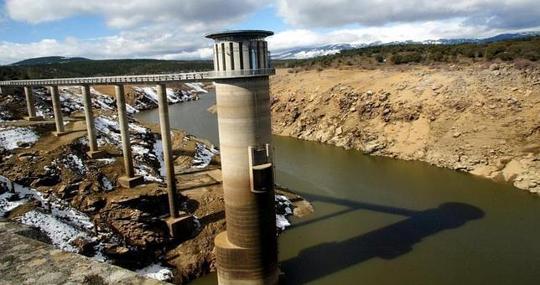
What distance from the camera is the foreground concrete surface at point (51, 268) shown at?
438cm

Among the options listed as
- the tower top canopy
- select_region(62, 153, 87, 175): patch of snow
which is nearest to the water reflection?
the tower top canopy

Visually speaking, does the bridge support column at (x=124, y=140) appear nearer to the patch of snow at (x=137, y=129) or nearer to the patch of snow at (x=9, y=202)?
the patch of snow at (x=9, y=202)

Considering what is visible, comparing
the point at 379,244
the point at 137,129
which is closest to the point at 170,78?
the point at 379,244

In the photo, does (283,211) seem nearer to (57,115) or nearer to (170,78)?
(170,78)

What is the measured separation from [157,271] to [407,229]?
15598 millimetres

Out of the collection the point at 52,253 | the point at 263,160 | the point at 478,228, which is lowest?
the point at 478,228

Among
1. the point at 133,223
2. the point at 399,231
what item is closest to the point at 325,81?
the point at 399,231

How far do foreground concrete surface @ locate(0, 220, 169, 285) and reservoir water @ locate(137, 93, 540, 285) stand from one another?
58.1 ft

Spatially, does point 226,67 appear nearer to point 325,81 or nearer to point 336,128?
point 336,128

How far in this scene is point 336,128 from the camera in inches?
2084

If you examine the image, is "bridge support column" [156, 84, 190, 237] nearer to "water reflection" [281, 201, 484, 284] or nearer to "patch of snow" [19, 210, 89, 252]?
"patch of snow" [19, 210, 89, 252]

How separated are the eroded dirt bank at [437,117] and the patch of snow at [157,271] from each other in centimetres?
2860

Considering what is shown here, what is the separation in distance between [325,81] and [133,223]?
45839 mm

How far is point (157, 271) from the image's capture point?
2166cm
